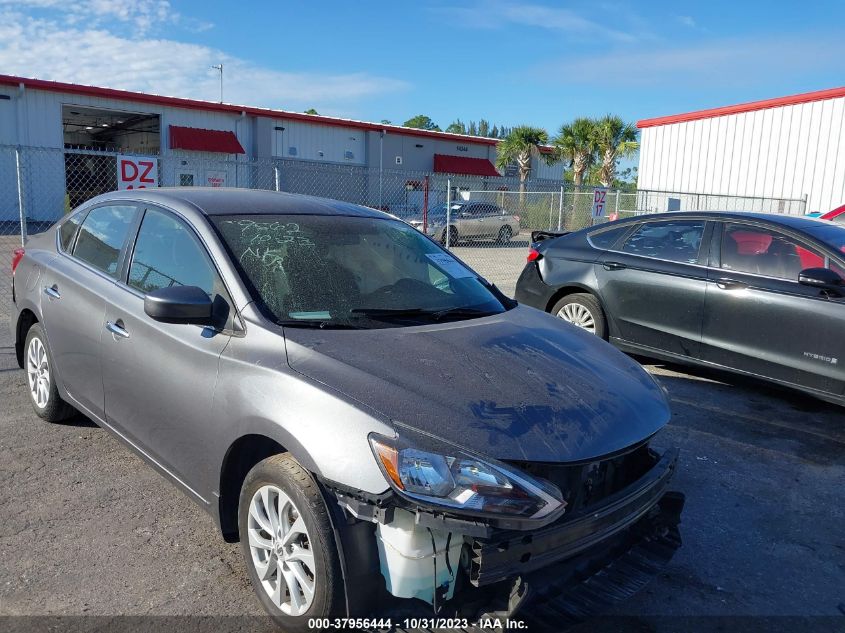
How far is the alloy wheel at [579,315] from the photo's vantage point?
6.66 m

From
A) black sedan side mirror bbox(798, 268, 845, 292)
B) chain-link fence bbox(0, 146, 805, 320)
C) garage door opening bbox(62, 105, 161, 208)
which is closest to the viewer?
black sedan side mirror bbox(798, 268, 845, 292)

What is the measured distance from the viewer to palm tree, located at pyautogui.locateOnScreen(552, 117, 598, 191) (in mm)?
34281

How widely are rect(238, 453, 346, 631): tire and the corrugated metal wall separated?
2117 cm

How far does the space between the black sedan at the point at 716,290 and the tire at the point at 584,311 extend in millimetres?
10

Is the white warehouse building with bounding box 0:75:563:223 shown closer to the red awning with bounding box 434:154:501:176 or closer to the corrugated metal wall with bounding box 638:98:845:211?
the red awning with bounding box 434:154:501:176

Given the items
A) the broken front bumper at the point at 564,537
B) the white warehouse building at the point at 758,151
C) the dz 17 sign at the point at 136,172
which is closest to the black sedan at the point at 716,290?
the broken front bumper at the point at 564,537

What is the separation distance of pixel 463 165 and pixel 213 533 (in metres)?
37.6

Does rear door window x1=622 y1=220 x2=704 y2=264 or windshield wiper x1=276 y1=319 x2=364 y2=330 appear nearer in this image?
windshield wiper x1=276 y1=319 x2=364 y2=330

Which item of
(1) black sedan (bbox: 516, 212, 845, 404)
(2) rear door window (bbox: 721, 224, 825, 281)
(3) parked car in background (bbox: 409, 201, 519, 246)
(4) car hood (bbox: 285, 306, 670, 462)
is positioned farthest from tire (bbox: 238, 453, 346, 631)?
(3) parked car in background (bbox: 409, 201, 519, 246)

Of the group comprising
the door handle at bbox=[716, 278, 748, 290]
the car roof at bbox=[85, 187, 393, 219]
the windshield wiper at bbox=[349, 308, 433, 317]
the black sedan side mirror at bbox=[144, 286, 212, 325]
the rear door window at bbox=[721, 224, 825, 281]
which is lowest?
the door handle at bbox=[716, 278, 748, 290]

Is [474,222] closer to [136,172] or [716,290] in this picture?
[136,172]

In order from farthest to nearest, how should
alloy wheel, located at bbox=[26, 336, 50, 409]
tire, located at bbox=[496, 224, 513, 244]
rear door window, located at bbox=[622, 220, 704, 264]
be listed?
1. tire, located at bbox=[496, 224, 513, 244]
2. rear door window, located at bbox=[622, 220, 704, 264]
3. alloy wheel, located at bbox=[26, 336, 50, 409]

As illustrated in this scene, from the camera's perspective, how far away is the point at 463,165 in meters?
39.5

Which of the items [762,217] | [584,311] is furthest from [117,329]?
[762,217]
